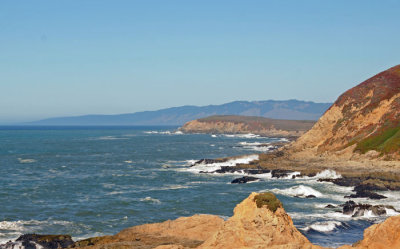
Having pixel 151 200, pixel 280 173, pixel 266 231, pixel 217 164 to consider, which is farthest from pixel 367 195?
pixel 217 164

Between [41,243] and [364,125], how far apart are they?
81.0 metres

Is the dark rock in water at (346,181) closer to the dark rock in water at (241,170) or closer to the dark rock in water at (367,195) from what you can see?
the dark rock in water at (367,195)

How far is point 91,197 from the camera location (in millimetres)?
56469

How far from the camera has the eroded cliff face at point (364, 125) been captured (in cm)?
8794

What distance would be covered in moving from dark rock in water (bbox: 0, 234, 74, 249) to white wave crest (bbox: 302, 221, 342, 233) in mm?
18944

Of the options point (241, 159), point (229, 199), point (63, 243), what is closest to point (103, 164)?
point (241, 159)

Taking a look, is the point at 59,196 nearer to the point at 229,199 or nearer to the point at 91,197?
the point at 91,197

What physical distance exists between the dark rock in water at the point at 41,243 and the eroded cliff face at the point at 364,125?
6383cm

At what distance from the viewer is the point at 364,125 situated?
98500 mm

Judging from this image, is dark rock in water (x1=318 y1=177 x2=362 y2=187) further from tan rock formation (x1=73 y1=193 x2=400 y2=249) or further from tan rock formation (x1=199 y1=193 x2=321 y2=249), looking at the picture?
tan rock formation (x1=199 y1=193 x2=321 y2=249)

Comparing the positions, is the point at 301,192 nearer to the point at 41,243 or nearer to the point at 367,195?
the point at 367,195

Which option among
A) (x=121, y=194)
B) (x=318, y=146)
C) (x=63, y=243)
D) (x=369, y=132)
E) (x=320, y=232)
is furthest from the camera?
(x=318, y=146)

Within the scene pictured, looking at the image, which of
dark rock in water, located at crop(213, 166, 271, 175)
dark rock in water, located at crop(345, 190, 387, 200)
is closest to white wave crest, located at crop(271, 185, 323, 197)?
dark rock in water, located at crop(345, 190, 387, 200)

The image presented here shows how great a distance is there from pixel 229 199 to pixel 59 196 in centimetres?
2117
